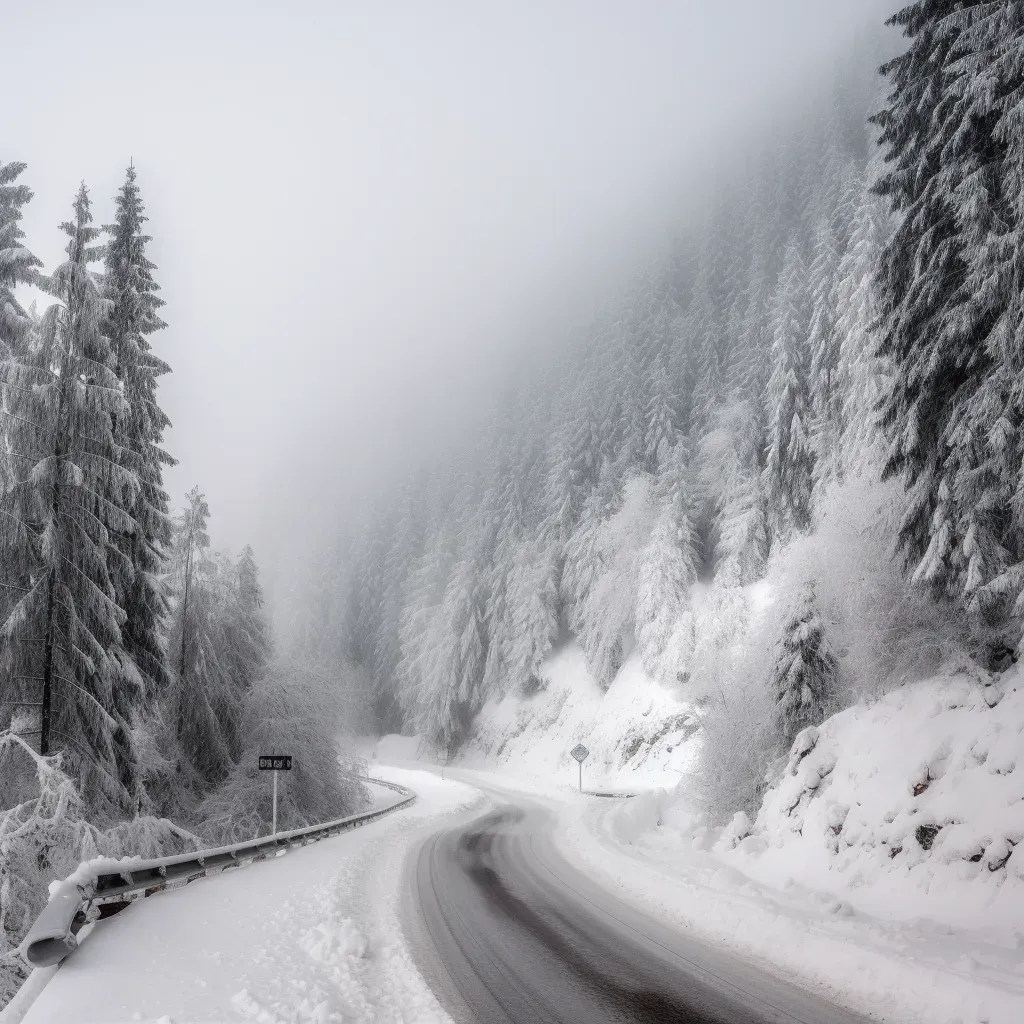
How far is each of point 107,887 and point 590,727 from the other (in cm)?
3901

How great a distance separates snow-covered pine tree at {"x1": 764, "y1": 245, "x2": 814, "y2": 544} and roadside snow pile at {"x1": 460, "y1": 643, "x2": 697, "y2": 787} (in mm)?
12826

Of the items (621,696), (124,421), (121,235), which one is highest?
(121,235)

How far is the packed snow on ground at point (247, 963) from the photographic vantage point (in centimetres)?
534

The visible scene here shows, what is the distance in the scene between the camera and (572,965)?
745cm

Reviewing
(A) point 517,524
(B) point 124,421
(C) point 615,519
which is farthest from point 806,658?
(A) point 517,524

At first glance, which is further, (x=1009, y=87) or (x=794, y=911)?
(x=1009, y=87)

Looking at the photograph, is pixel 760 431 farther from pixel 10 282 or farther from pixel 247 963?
pixel 247 963

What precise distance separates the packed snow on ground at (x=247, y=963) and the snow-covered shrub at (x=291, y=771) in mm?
10809

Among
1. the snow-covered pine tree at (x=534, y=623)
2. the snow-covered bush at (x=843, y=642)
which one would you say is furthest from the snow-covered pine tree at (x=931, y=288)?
the snow-covered pine tree at (x=534, y=623)

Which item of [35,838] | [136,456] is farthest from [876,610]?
[136,456]

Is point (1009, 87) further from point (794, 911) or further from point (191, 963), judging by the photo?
point (191, 963)

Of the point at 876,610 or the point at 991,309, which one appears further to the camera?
the point at 876,610

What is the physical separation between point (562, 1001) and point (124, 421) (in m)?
17.3

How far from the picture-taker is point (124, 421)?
1727 cm
